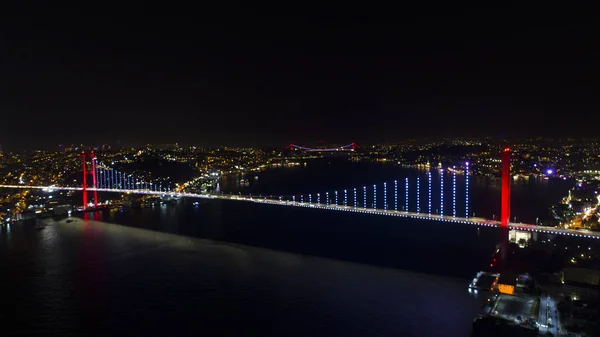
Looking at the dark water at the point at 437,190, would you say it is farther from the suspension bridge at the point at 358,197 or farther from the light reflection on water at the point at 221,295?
the light reflection on water at the point at 221,295

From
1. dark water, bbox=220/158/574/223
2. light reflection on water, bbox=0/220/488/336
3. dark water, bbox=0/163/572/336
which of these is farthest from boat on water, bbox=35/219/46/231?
dark water, bbox=220/158/574/223

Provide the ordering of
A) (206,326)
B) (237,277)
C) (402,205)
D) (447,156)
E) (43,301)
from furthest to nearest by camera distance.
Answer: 1. (447,156)
2. (402,205)
3. (237,277)
4. (43,301)
5. (206,326)

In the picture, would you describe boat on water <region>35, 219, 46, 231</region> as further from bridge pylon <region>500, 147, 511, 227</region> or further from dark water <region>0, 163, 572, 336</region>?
bridge pylon <region>500, 147, 511, 227</region>

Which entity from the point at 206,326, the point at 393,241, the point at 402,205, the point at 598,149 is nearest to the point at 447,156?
the point at 598,149

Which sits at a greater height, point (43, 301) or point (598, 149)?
point (598, 149)

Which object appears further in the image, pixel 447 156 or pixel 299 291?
pixel 447 156

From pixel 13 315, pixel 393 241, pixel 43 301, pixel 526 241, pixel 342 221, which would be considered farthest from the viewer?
pixel 342 221

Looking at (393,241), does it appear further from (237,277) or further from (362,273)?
(237,277)

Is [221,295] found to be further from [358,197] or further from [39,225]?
[358,197]
